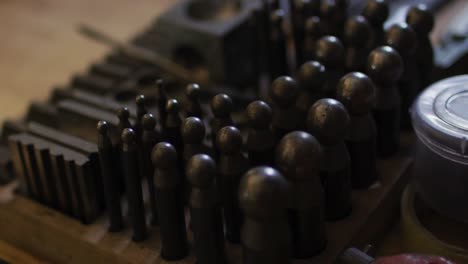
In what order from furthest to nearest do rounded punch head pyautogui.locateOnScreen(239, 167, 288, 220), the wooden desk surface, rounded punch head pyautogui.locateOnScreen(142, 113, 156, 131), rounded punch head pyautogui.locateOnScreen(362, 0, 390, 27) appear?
the wooden desk surface, rounded punch head pyautogui.locateOnScreen(362, 0, 390, 27), rounded punch head pyautogui.locateOnScreen(142, 113, 156, 131), rounded punch head pyautogui.locateOnScreen(239, 167, 288, 220)

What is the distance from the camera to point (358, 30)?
2.10 feet

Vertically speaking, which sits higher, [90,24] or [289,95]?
[289,95]

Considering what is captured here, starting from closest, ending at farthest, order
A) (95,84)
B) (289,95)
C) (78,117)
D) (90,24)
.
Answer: (289,95) < (78,117) < (95,84) < (90,24)

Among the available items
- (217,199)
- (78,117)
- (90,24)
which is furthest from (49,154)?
(90,24)

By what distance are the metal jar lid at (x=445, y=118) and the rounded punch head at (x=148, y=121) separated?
225 millimetres

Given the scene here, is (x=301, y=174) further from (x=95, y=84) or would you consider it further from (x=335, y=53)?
(x=95, y=84)

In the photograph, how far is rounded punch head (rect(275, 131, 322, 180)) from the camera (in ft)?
1.58

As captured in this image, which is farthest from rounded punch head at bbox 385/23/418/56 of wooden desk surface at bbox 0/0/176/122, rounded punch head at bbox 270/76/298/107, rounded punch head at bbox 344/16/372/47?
wooden desk surface at bbox 0/0/176/122

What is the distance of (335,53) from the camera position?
2.06ft

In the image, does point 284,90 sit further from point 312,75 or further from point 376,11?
point 376,11

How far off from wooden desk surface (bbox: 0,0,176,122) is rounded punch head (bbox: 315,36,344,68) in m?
0.44

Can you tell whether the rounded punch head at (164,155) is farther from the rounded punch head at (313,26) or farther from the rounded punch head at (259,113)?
the rounded punch head at (313,26)

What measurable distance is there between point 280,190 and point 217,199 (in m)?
0.08

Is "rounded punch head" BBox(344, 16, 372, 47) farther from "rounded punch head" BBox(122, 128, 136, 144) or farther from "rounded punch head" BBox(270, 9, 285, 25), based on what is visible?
"rounded punch head" BBox(122, 128, 136, 144)
